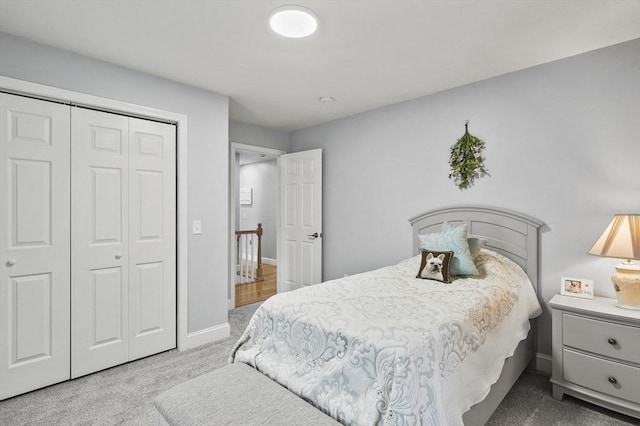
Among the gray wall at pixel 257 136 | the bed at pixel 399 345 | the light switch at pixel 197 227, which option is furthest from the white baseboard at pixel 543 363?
the gray wall at pixel 257 136

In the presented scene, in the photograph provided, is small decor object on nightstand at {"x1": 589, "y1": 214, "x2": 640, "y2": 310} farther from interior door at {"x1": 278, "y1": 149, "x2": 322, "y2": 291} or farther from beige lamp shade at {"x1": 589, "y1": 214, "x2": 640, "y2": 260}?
interior door at {"x1": 278, "y1": 149, "x2": 322, "y2": 291}

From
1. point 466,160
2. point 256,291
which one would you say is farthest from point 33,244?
point 466,160

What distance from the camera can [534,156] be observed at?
2.67 metres

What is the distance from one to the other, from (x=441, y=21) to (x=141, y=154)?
8.25ft

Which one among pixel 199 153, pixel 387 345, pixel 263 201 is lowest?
pixel 387 345

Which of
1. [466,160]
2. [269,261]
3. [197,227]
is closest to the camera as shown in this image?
[466,160]

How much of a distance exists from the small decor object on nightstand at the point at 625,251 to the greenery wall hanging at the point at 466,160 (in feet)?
3.40

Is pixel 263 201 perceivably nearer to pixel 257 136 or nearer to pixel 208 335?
pixel 257 136

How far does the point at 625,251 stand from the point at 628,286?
242 mm

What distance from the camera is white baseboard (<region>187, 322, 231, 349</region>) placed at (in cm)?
305

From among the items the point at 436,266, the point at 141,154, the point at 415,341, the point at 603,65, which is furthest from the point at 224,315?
the point at 603,65

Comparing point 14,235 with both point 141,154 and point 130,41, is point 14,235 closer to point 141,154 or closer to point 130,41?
point 141,154

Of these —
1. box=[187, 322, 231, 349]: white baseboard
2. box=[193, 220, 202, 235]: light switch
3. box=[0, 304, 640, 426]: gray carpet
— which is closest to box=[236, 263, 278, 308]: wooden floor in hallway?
box=[187, 322, 231, 349]: white baseboard

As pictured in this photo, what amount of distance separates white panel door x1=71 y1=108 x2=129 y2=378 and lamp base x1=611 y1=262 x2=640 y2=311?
3.59 metres
